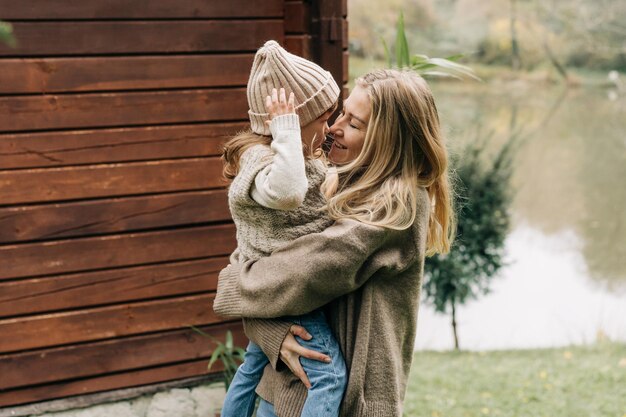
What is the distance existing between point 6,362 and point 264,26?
199 cm

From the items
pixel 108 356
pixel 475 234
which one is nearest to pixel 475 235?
pixel 475 234

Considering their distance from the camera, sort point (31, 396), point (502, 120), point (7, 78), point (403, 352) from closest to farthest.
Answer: point (403, 352) → point (7, 78) → point (31, 396) → point (502, 120)

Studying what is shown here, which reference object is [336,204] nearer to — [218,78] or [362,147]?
[362,147]

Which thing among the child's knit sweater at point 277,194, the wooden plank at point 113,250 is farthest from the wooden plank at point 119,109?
the child's knit sweater at point 277,194

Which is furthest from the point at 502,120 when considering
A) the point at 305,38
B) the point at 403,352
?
the point at 403,352

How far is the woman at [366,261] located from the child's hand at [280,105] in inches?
9.4

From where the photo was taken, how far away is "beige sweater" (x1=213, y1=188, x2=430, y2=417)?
194cm

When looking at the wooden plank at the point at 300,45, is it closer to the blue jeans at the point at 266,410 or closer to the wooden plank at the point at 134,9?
the wooden plank at the point at 134,9

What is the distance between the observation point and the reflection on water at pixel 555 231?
27.5 ft

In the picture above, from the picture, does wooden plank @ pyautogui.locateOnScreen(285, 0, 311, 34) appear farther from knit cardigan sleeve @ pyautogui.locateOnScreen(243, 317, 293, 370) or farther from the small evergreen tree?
the small evergreen tree

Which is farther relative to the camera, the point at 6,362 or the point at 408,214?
the point at 6,362

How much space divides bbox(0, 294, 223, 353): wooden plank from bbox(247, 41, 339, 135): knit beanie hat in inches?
75.4

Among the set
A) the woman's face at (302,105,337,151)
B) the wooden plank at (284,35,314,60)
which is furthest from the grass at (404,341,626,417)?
the woman's face at (302,105,337,151)

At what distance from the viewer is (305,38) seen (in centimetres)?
364
